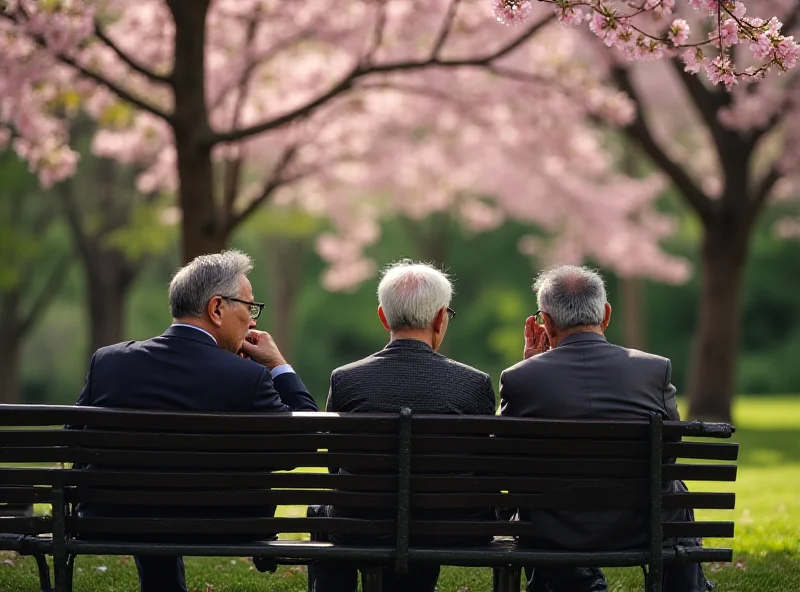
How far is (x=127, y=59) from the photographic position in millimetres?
9766

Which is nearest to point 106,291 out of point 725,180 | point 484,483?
point 725,180

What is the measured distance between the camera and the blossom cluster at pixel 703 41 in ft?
16.5

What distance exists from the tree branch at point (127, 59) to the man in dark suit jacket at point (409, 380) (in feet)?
18.2

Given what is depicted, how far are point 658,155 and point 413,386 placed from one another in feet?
39.3

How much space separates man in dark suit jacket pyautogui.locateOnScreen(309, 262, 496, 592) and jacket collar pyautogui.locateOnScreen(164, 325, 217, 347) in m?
0.50

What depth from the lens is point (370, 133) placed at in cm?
2073

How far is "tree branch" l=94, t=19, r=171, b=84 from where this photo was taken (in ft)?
30.9

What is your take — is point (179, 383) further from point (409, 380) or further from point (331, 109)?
point (331, 109)

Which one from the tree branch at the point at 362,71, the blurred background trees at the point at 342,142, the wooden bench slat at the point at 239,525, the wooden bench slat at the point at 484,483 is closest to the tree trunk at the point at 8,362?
the blurred background trees at the point at 342,142

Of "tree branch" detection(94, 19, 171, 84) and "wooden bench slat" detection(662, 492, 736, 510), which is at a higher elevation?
"tree branch" detection(94, 19, 171, 84)

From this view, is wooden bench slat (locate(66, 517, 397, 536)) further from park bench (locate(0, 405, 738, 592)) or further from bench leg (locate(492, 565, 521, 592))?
bench leg (locate(492, 565, 521, 592))

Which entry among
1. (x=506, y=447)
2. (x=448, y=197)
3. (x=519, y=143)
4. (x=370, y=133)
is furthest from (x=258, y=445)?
(x=448, y=197)

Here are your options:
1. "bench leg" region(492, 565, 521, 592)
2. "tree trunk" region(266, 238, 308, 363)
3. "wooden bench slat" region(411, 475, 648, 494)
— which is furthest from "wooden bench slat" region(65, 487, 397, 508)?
"tree trunk" region(266, 238, 308, 363)

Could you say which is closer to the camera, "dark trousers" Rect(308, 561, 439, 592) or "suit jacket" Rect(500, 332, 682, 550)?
"suit jacket" Rect(500, 332, 682, 550)
